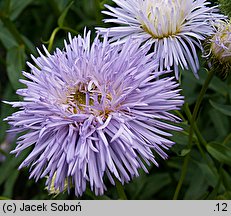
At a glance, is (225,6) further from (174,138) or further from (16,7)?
(16,7)

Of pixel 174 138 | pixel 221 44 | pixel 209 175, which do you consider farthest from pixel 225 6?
pixel 209 175

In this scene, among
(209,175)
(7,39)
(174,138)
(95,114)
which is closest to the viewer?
(95,114)

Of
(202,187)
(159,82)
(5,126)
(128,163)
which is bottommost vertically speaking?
(202,187)

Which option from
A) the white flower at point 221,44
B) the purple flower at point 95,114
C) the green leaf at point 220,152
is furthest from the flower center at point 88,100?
the green leaf at point 220,152

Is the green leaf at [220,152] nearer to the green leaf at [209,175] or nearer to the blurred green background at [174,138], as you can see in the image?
the blurred green background at [174,138]

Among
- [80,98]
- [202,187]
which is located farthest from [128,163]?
[202,187]

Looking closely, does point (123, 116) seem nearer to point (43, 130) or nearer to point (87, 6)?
point (43, 130)
